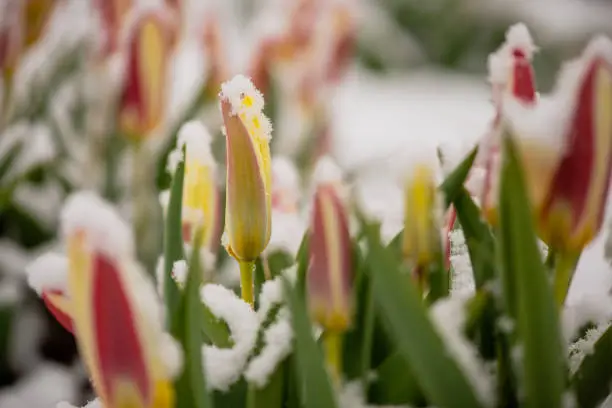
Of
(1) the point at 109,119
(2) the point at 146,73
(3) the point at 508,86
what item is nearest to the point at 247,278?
(3) the point at 508,86

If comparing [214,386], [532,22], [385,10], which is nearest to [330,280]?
[214,386]

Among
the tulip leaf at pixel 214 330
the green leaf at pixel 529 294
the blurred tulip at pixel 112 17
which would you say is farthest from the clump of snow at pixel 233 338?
the blurred tulip at pixel 112 17

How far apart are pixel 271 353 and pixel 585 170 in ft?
0.40

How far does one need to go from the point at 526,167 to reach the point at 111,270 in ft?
0.42

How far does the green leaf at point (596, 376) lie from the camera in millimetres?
250

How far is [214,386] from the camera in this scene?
272 millimetres

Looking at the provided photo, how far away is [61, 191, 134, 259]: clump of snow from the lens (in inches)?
7.9

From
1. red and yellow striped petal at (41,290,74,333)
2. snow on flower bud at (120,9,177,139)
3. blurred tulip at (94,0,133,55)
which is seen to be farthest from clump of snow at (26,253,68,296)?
blurred tulip at (94,0,133,55)

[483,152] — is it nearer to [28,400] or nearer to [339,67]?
[28,400]

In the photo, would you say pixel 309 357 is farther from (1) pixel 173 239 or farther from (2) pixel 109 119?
(2) pixel 109 119

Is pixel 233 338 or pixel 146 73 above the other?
pixel 146 73

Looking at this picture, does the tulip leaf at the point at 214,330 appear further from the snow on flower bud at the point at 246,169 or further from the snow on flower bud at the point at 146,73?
the snow on flower bud at the point at 146,73

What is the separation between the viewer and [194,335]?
9.2 inches

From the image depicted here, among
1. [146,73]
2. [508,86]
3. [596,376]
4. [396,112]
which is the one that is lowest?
[596,376]
